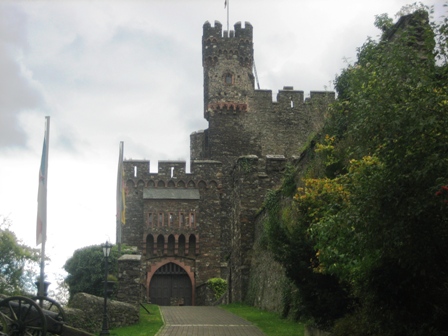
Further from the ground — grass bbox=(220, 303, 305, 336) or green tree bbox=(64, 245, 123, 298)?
green tree bbox=(64, 245, 123, 298)

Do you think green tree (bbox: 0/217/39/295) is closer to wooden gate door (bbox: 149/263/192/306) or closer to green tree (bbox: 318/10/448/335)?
wooden gate door (bbox: 149/263/192/306)

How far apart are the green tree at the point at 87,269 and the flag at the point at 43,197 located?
643 cm

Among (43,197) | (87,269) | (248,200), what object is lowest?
(87,269)

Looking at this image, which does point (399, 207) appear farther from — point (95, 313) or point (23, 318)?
point (95, 313)

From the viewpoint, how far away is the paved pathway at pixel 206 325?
16.3m

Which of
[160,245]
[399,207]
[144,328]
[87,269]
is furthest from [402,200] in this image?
[160,245]

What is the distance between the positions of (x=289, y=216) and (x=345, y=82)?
4.15m

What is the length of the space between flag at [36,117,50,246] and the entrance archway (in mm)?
21333

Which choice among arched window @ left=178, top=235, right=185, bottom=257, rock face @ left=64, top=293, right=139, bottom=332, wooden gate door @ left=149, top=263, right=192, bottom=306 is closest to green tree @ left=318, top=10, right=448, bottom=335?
rock face @ left=64, top=293, right=139, bottom=332

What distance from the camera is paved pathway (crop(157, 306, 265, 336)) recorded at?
1630 cm

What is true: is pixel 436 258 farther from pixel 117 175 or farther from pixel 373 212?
pixel 117 175

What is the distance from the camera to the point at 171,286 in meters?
41.4

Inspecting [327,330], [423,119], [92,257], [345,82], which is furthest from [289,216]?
[423,119]

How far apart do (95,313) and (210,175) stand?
82.2ft
